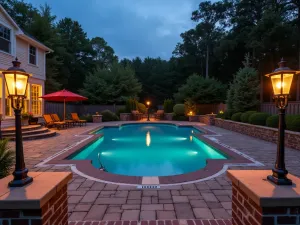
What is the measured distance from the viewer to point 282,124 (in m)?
2.43

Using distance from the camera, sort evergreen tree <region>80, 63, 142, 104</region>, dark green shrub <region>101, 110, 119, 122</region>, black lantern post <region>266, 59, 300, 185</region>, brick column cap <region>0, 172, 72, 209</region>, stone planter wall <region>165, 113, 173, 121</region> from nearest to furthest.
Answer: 1. brick column cap <region>0, 172, 72, 209</region>
2. black lantern post <region>266, 59, 300, 185</region>
3. dark green shrub <region>101, 110, 119, 122</region>
4. stone planter wall <region>165, 113, 173, 121</region>
5. evergreen tree <region>80, 63, 142, 104</region>

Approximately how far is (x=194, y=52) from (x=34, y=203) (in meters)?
35.2

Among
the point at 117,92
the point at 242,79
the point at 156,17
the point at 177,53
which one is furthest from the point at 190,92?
the point at 156,17

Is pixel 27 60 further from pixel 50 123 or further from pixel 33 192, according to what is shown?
pixel 33 192

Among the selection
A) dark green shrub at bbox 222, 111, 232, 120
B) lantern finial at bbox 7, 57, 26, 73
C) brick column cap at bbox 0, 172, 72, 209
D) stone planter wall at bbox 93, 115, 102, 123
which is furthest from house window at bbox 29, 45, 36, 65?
dark green shrub at bbox 222, 111, 232, 120

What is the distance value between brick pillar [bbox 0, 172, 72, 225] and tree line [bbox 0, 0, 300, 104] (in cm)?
1712

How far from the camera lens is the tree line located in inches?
810

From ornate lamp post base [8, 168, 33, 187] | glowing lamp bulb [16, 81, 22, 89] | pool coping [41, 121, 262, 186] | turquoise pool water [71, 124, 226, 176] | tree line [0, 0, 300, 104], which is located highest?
tree line [0, 0, 300, 104]

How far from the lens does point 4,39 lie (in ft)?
36.9

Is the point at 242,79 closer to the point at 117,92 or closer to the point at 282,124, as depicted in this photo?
the point at 282,124

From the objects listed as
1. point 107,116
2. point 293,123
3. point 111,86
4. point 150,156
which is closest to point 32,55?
point 107,116

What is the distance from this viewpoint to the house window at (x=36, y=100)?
45.3 ft

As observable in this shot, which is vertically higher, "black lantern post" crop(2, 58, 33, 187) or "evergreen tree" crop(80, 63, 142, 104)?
"evergreen tree" crop(80, 63, 142, 104)

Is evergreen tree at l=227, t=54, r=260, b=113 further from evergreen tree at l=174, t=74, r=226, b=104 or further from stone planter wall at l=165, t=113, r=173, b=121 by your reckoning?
evergreen tree at l=174, t=74, r=226, b=104
